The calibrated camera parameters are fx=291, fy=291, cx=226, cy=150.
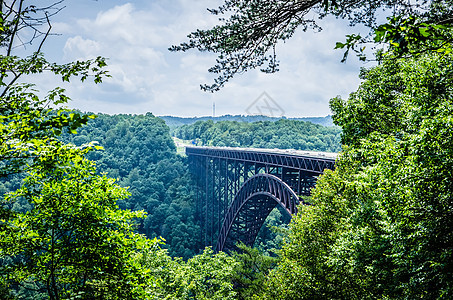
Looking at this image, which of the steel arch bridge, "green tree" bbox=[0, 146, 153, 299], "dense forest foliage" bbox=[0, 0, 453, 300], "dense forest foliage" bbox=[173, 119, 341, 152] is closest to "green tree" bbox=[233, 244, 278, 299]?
the steel arch bridge

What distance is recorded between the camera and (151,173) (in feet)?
198

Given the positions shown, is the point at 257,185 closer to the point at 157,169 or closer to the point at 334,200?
the point at 334,200

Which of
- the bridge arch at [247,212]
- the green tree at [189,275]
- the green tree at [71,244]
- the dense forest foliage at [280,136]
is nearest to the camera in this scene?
the green tree at [71,244]

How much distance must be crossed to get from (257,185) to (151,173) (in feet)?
122

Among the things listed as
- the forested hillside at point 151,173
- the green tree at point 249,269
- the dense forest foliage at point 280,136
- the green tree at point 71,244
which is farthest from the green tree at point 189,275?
the dense forest foliage at point 280,136

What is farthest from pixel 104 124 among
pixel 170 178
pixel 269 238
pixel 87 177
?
pixel 87 177

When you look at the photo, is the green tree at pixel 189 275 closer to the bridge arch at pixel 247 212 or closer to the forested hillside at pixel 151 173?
the bridge arch at pixel 247 212

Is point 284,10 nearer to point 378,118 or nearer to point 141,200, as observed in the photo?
point 378,118

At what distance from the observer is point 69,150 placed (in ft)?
14.6

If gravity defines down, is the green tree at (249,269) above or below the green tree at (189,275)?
below

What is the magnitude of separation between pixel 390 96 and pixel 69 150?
10703 millimetres

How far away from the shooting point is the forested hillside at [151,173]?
4888 centimetres

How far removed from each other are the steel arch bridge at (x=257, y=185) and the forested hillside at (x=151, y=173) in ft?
12.3

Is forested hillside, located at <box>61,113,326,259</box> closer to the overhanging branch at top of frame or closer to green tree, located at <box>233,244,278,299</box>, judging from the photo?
the overhanging branch at top of frame
